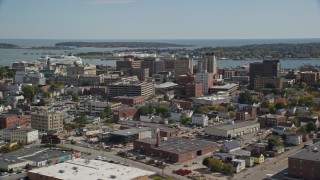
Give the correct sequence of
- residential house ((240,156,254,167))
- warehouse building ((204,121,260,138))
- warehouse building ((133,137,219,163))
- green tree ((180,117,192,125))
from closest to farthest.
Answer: residential house ((240,156,254,167)) → warehouse building ((133,137,219,163)) → warehouse building ((204,121,260,138)) → green tree ((180,117,192,125))

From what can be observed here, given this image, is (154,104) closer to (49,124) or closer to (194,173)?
(49,124)

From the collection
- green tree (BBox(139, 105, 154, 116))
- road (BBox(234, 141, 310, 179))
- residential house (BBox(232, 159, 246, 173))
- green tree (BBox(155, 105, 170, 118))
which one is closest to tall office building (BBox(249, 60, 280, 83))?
green tree (BBox(155, 105, 170, 118))

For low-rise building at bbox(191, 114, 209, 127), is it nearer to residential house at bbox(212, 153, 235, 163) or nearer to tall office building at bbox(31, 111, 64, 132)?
tall office building at bbox(31, 111, 64, 132)

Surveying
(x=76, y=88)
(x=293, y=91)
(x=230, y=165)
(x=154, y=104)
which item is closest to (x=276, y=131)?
(x=230, y=165)

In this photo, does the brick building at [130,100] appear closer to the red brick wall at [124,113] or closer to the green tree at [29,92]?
the red brick wall at [124,113]

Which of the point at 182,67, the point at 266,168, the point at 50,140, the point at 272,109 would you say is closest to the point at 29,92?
the point at 50,140

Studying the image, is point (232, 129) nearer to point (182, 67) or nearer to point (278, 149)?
point (278, 149)

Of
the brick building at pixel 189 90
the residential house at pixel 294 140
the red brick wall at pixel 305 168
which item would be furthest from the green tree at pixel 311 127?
the brick building at pixel 189 90
